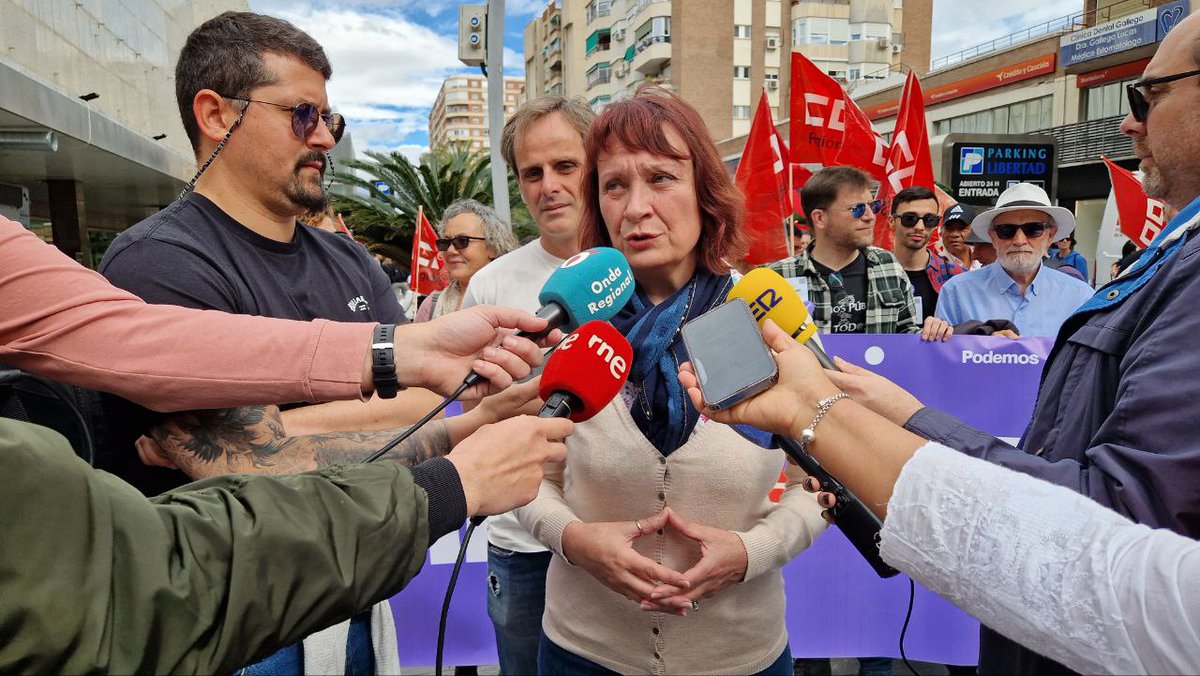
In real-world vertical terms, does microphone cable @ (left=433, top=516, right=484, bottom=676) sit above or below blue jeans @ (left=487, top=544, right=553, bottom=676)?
above

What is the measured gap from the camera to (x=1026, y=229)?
15.3ft

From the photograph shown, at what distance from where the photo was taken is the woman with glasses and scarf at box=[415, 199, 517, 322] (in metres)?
6.13

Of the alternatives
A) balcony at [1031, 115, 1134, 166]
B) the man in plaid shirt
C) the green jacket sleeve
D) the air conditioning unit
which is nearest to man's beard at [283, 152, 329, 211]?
the green jacket sleeve

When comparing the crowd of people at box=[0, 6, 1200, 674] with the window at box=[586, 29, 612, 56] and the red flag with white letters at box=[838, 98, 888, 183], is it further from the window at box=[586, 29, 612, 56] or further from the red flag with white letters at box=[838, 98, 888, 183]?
the window at box=[586, 29, 612, 56]

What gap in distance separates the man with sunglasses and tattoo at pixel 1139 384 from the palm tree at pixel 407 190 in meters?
20.1

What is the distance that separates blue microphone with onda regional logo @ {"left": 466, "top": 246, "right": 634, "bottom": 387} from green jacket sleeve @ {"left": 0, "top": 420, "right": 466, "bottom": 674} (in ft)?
2.04

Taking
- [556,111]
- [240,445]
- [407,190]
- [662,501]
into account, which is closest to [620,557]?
[662,501]

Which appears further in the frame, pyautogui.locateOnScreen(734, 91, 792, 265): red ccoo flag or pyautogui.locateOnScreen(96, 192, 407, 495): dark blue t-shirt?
pyautogui.locateOnScreen(734, 91, 792, 265): red ccoo flag

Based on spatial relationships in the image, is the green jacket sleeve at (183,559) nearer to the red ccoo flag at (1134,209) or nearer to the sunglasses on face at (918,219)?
the sunglasses on face at (918,219)

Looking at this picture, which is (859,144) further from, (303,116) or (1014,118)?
(1014,118)

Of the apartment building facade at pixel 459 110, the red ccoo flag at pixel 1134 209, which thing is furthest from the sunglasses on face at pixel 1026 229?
the apartment building facade at pixel 459 110

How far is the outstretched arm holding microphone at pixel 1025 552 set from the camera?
956 millimetres

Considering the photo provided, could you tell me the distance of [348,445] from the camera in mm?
1793

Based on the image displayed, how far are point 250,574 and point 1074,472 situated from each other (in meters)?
1.46
